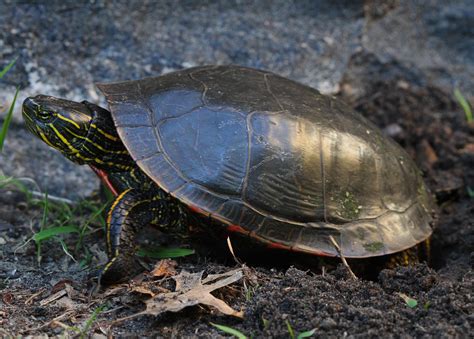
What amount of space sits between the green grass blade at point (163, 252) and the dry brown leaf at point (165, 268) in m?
0.08

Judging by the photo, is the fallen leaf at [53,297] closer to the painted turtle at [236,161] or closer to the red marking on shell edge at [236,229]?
the painted turtle at [236,161]

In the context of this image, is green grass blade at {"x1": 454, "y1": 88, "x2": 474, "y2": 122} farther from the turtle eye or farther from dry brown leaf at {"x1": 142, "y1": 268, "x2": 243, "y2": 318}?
the turtle eye

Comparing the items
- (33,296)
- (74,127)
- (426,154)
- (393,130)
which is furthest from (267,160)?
(426,154)

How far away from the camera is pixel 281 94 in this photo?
381cm

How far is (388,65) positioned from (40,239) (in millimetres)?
3761

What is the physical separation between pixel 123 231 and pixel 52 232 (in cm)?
55

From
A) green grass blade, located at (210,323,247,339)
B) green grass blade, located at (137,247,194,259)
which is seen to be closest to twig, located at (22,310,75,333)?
green grass blade, located at (137,247,194,259)

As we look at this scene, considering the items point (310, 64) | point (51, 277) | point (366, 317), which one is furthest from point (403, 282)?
point (310, 64)

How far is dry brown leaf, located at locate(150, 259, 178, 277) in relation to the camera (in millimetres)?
3335

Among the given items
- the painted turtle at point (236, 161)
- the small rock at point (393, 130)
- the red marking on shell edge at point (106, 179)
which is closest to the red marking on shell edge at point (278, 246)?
the painted turtle at point (236, 161)

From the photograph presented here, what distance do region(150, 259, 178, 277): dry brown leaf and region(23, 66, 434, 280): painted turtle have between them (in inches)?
6.2

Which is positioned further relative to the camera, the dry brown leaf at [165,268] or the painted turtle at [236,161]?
the painted turtle at [236,161]

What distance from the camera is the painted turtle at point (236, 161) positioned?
11.3 feet

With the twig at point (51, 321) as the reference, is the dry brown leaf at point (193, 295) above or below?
above
